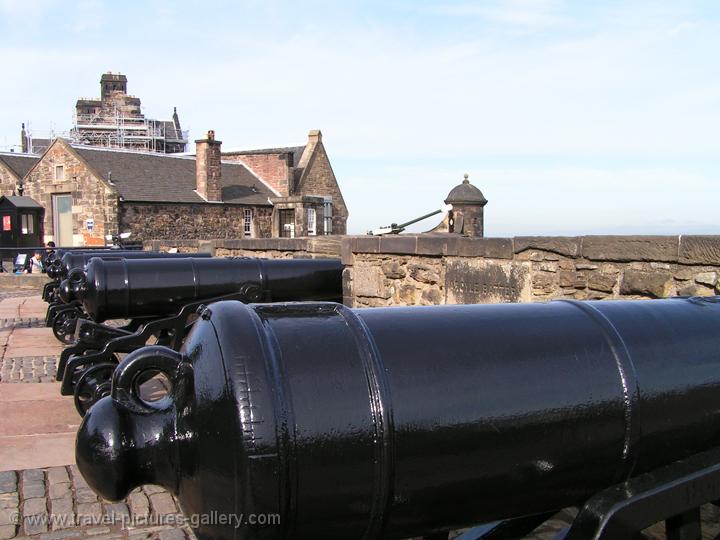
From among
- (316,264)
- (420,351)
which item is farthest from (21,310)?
(420,351)

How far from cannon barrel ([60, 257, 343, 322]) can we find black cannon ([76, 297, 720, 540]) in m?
4.51

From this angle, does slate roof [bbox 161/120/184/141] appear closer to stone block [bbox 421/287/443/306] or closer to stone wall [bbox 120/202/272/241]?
stone wall [bbox 120/202/272/241]

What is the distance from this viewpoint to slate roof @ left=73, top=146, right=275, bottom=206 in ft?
105

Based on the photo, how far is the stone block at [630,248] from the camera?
413 cm

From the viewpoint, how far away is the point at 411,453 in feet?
4.96

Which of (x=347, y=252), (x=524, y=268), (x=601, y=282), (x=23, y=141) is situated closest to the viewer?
(x=601, y=282)

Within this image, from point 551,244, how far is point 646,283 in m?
0.80

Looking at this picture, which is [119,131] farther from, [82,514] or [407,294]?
[82,514]

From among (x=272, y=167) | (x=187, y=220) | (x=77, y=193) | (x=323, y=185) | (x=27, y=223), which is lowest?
(x=27, y=223)

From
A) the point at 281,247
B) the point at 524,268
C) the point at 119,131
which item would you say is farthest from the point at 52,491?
the point at 119,131

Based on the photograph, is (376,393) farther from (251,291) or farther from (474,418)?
(251,291)

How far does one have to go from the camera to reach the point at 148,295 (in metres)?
6.05

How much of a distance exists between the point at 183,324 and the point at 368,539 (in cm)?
467

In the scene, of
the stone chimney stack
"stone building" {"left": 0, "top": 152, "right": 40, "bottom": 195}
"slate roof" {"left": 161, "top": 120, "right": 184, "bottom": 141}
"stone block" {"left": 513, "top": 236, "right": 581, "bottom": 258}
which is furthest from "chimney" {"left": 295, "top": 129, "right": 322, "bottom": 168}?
"stone block" {"left": 513, "top": 236, "right": 581, "bottom": 258}
